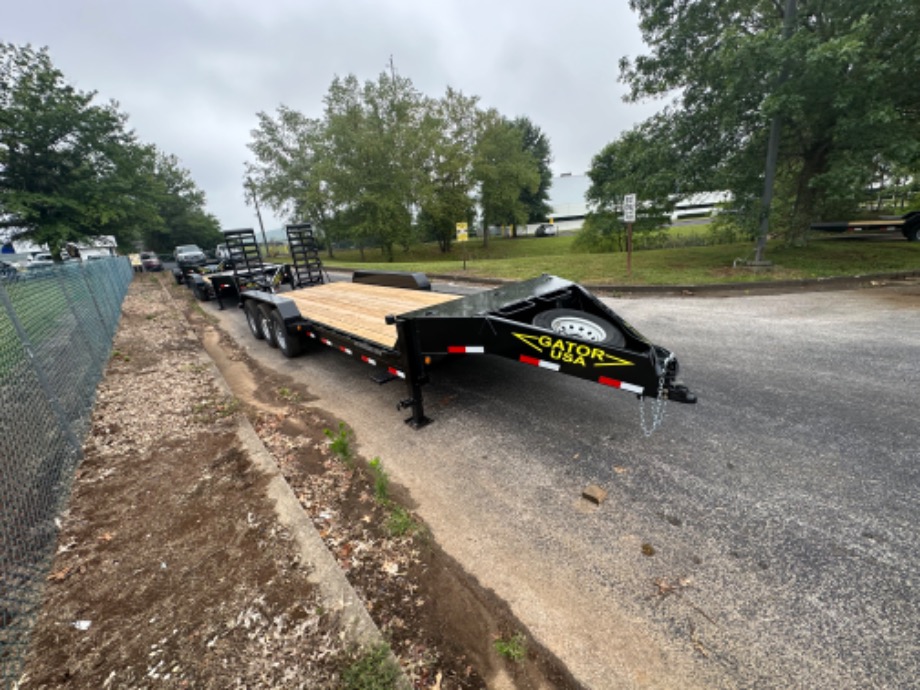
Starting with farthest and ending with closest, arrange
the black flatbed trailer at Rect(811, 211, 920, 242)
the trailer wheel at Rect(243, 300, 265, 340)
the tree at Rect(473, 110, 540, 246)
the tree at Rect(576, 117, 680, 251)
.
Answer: the tree at Rect(473, 110, 540, 246) < the black flatbed trailer at Rect(811, 211, 920, 242) < the tree at Rect(576, 117, 680, 251) < the trailer wheel at Rect(243, 300, 265, 340)

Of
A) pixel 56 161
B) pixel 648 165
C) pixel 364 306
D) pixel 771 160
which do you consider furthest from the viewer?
pixel 56 161

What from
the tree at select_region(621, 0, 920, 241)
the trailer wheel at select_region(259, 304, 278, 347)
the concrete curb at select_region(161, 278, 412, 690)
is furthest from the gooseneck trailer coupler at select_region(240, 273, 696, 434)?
the tree at select_region(621, 0, 920, 241)

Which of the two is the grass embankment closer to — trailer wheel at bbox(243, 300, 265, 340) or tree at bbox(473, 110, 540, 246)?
trailer wheel at bbox(243, 300, 265, 340)

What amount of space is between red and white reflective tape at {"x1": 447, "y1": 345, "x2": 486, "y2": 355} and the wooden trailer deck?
787 millimetres

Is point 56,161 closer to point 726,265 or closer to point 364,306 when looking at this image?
point 364,306

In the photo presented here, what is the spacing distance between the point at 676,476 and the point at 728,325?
4591mm

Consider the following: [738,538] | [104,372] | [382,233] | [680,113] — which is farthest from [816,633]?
[382,233]

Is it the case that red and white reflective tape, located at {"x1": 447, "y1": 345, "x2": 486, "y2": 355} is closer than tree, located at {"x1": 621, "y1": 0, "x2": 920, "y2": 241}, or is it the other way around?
red and white reflective tape, located at {"x1": 447, "y1": 345, "x2": 486, "y2": 355}

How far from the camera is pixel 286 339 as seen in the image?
20.3ft

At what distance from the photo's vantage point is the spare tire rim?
10.7 feet

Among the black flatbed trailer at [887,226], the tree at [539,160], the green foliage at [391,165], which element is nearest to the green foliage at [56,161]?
the green foliage at [391,165]

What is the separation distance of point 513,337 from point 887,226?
19.4 m

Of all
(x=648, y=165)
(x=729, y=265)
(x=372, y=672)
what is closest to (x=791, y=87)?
(x=648, y=165)

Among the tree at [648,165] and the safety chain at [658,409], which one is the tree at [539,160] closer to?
the tree at [648,165]
